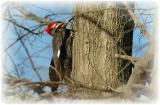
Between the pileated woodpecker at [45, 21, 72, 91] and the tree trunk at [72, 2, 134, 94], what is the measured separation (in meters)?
0.39

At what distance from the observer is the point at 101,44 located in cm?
307

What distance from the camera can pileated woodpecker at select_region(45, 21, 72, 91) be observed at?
3.62m

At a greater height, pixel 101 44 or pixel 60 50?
pixel 101 44

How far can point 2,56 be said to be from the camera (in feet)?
10.4

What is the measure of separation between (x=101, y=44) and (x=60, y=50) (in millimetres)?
943

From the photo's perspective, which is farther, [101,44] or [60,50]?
[60,50]

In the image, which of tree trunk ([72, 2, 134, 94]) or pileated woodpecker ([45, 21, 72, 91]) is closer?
tree trunk ([72, 2, 134, 94])

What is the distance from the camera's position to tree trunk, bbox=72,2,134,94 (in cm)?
307

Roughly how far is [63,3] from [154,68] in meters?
0.81

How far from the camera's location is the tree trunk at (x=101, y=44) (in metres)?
3.07

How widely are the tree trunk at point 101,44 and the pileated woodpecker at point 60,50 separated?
15.4 inches

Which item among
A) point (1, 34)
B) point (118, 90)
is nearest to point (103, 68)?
point (118, 90)

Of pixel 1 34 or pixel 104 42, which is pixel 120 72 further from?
pixel 1 34

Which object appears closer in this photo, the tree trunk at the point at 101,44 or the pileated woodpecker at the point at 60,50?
the tree trunk at the point at 101,44
